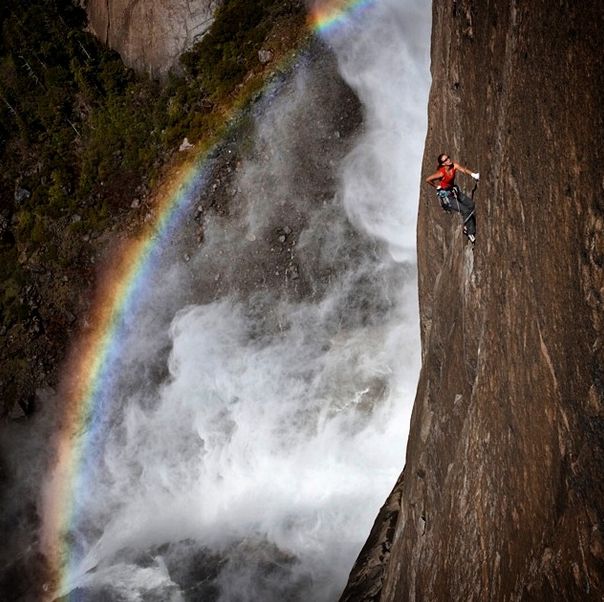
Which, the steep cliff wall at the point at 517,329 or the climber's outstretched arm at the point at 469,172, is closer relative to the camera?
the steep cliff wall at the point at 517,329

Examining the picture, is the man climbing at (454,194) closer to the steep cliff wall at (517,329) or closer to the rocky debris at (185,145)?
the steep cliff wall at (517,329)

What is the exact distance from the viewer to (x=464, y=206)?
27.6ft

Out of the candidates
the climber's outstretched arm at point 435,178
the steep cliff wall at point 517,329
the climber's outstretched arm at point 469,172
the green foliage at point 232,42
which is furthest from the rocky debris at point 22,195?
the climber's outstretched arm at point 469,172

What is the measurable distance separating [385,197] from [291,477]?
10.3m

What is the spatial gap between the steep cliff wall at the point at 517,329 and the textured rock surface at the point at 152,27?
1965 centimetres

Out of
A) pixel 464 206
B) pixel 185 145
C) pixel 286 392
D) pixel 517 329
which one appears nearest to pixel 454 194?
pixel 464 206

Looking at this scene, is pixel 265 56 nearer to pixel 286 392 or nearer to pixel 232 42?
pixel 232 42

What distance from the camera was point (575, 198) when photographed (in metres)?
4.81

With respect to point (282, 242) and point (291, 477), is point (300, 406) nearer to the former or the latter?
point (291, 477)

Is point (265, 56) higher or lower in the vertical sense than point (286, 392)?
higher

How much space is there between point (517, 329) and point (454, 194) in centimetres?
297

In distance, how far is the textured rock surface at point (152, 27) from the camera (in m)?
26.2

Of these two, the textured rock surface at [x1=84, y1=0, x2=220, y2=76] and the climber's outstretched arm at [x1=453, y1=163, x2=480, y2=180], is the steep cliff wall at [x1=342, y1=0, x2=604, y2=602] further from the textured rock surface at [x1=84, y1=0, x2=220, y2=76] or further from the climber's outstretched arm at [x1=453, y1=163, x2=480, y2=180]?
the textured rock surface at [x1=84, y1=0, x2=220, y2=76]

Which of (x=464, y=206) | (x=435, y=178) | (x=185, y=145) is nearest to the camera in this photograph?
(x=464, y=206)
